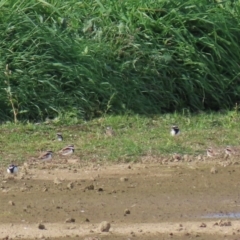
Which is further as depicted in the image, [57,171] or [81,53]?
[81,53]

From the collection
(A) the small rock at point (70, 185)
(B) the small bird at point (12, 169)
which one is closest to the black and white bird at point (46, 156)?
(B) the small bird at point (12, 169)

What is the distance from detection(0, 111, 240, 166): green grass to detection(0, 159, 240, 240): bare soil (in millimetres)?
388

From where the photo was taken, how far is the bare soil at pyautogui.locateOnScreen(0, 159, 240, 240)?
704 centimetres

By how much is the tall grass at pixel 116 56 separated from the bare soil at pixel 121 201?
2.03 m

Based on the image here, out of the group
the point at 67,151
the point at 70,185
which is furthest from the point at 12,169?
the point at 67,151

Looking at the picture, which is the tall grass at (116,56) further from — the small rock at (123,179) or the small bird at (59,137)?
the small rock at (123,179)

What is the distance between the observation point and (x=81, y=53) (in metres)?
11.4

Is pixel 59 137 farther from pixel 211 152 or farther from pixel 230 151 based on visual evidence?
pixel 230 151

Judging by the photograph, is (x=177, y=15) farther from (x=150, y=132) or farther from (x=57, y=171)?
(x=57, y=171)

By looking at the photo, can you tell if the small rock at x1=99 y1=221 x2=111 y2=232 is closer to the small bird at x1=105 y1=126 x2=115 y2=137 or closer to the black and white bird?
the black and white bird


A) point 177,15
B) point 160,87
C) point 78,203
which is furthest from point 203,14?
point 78,203

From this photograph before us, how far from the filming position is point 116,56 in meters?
11.7

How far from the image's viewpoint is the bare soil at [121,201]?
7.04 metres

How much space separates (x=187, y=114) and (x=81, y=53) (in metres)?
1.49
